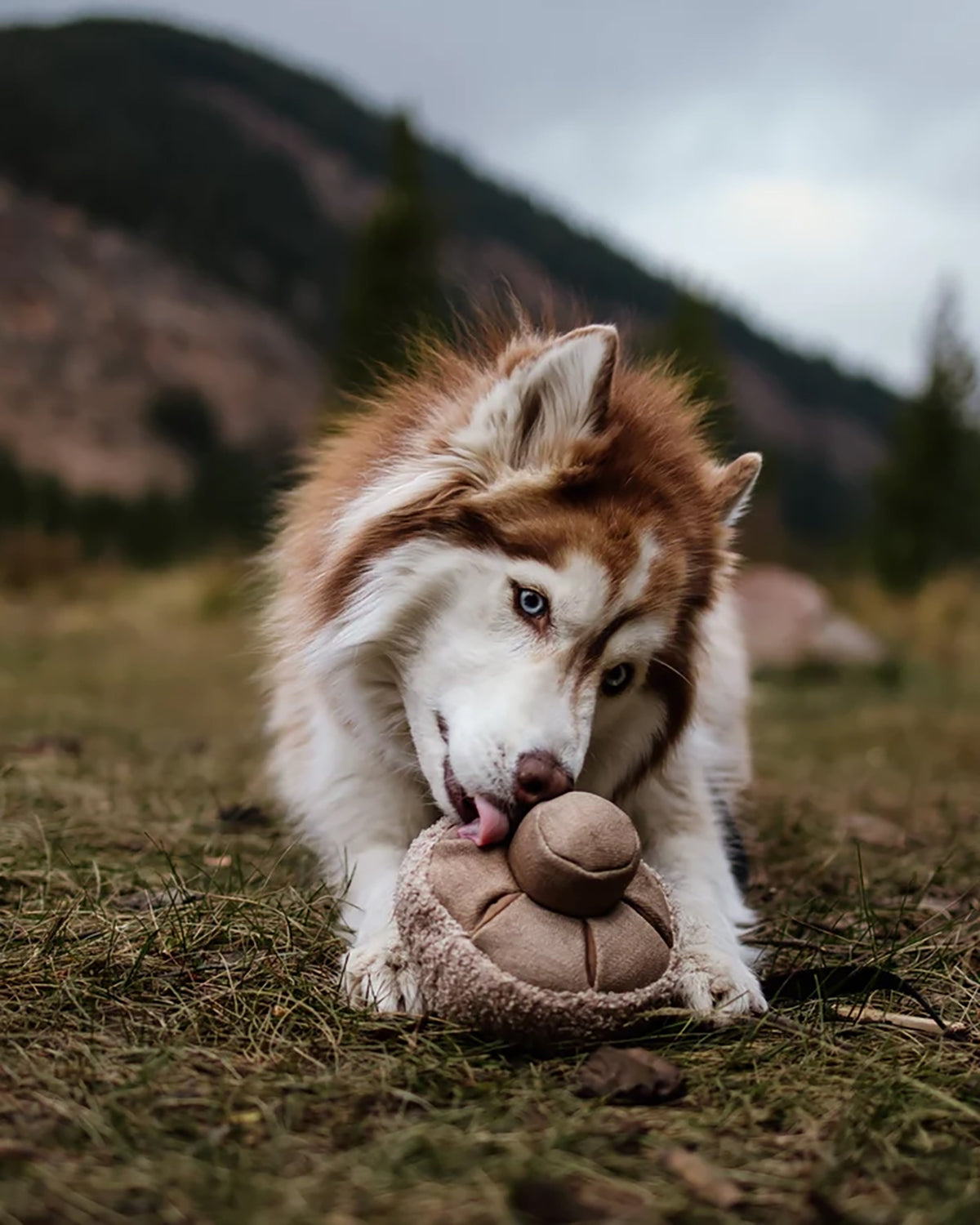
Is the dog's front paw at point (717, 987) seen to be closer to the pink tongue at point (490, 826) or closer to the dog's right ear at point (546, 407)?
the pink tongue at point (490, 826)

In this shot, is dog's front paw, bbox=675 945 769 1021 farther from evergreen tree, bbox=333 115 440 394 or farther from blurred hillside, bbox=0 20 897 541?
blurred hillside, bbox=0 20 897 541

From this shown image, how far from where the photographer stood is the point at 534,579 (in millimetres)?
2639

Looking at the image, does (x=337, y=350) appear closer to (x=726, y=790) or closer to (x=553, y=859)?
(x=726, y=790)

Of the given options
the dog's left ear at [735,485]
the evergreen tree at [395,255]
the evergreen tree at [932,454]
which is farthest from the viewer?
the evergreen tree at [932,454]

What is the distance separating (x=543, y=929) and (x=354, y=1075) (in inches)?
17.7

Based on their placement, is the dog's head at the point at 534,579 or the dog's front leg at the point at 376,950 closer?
the dog's front leg at the point at 376,950

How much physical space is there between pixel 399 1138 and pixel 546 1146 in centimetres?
22

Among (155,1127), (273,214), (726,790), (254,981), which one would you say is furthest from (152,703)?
(273,214)

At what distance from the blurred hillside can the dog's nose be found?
2814 cm

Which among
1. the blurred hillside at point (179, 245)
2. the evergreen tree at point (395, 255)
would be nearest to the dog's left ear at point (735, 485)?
the evergreen tree at point (395, 255)

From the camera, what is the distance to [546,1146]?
1.73 m

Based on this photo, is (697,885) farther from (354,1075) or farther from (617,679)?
(354,1075)

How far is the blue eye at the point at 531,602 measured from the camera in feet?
8.66

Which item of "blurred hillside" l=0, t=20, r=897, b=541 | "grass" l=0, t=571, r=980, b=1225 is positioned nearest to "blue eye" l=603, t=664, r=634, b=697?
"grass" l=0, t=571, r=980, b=1225
